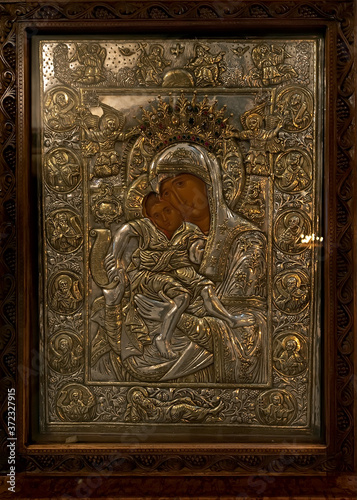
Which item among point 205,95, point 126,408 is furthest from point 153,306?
point 205,95

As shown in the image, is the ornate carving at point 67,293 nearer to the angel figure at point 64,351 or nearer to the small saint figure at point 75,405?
the angel figure at point 64,351

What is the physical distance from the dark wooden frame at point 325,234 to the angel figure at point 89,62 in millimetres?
72

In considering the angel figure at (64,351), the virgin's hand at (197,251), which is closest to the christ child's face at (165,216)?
the virgin's hand at (197,251)

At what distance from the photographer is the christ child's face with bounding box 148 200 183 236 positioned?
1872mm

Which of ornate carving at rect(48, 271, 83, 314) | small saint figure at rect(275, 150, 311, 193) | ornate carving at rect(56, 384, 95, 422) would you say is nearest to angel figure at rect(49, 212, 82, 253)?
ornate carving at rect(48, 271, 83, 314)

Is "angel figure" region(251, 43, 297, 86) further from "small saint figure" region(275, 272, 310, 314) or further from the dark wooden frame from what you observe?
"small saint figure" region(275, 272, 310, 314)

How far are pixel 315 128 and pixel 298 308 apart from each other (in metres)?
0.71

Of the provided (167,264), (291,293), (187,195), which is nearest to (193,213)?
(187,195)

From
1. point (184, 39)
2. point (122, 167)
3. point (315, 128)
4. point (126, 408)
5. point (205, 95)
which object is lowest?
point (126, 408)

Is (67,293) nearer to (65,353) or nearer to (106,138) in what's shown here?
(65,353)

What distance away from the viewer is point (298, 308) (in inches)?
73.3

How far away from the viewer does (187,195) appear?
6.13 feet

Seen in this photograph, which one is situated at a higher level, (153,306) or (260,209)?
(260,209)

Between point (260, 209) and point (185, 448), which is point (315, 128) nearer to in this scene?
point (260, 209)
